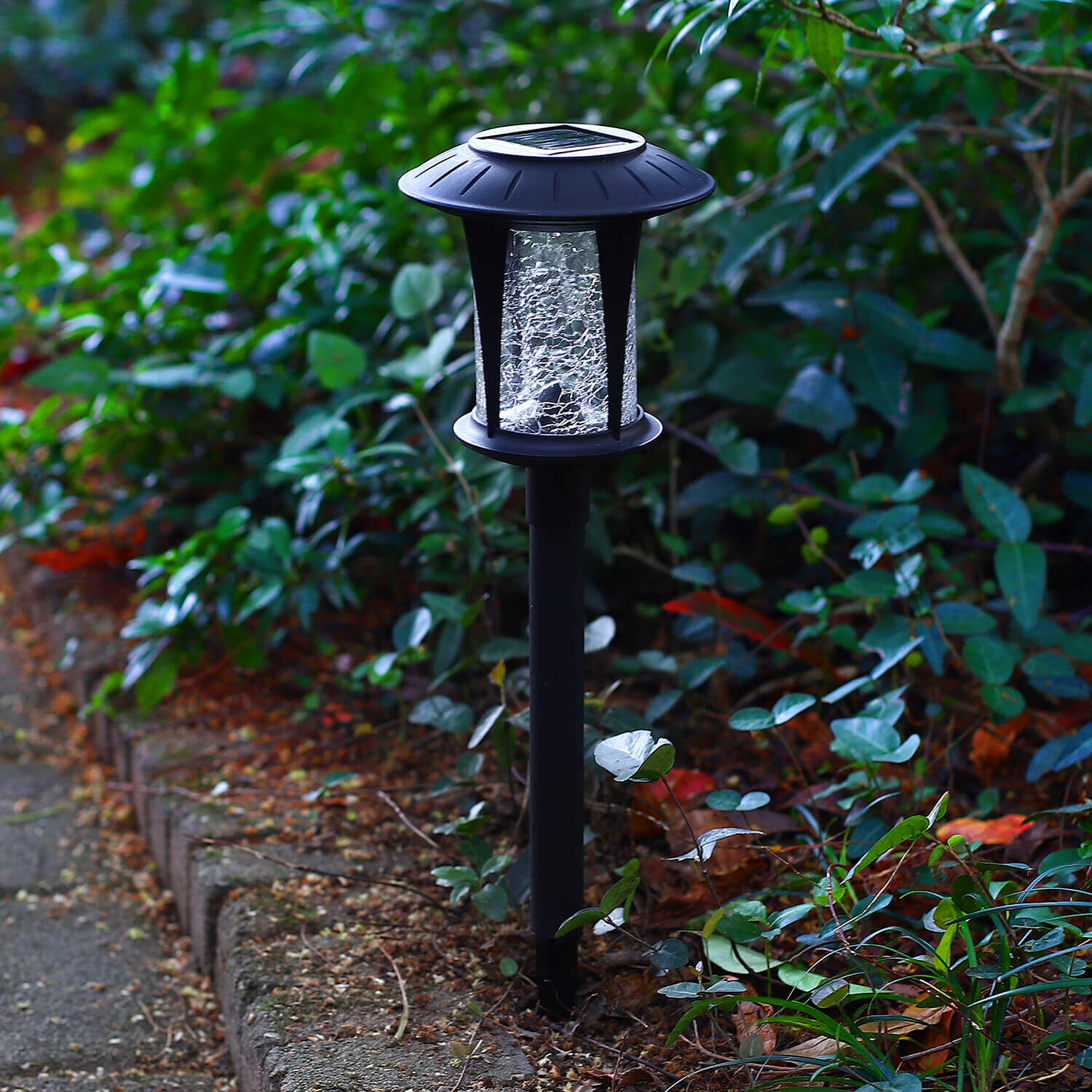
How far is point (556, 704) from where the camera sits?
121 cm

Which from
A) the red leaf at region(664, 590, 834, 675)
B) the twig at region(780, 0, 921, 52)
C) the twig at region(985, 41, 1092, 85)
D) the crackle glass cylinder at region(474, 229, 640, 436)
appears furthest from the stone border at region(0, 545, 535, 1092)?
A: the twig at region(985, 41, 1092, 85)

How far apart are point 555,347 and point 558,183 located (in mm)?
175

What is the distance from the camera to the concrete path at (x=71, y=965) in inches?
57.8

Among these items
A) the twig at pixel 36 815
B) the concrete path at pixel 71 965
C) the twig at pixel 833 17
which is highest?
the twig at pixel 833 17

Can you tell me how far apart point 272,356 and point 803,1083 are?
1.62 meters

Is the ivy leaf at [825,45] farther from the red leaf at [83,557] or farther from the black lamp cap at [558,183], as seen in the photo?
the red leaf at [83,557]

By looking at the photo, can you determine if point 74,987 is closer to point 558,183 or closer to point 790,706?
point 790,706

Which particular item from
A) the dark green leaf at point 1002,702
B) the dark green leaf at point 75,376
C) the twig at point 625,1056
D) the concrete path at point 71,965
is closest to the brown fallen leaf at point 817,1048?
the twig at point 625,1056

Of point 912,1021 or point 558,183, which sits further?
point 912,1021

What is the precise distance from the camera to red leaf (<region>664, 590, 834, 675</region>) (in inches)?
67.4

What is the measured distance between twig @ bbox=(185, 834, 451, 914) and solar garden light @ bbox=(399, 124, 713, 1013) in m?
0.28

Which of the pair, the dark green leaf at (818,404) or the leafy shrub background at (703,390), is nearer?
the leafy shrub background at (703,390)

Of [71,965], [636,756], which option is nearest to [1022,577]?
[636,756]

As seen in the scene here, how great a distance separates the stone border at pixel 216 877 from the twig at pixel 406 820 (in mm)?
67
